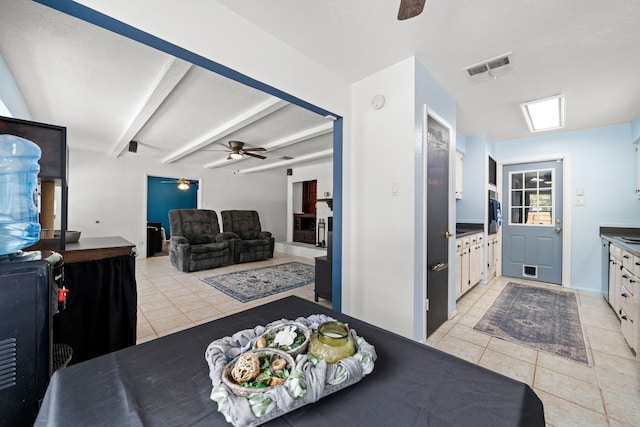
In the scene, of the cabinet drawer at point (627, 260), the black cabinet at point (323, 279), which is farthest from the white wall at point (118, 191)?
the cabinet drawer at point (627, 260)

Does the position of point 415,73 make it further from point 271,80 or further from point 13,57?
point 13,57

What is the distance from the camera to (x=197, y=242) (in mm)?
5410

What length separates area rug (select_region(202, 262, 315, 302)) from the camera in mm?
3672

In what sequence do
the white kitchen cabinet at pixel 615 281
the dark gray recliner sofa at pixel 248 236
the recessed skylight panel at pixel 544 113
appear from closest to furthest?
the white kitchen cabinet at pixel 615 281
the recessed skylight panel at pixel 544 113
the dark gray recliner sofa at pixel 248 236

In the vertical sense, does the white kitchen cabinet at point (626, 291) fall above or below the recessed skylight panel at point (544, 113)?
below

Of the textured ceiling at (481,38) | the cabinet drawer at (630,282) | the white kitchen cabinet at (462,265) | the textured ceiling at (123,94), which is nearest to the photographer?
the textured ceiling at (481,38)

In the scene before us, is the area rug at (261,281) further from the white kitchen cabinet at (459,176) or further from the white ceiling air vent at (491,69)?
the white ceiling air vent at (491,69)

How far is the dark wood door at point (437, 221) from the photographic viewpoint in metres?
2.33

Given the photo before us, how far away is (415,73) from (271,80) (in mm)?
1190

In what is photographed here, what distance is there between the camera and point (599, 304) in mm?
3203

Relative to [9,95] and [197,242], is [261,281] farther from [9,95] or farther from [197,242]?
[9,95]

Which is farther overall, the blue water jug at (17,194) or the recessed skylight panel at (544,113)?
the recessed skylight panel at (544,113)

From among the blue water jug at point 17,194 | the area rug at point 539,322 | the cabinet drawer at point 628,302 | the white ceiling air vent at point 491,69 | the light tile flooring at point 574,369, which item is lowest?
the light tile flooring at point 574,369

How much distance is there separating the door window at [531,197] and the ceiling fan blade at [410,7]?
4406 millimetres
